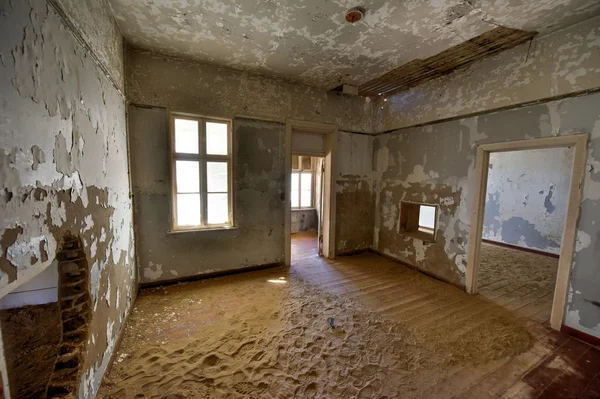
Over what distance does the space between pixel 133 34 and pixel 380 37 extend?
2.83m

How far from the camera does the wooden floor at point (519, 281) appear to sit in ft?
9.39

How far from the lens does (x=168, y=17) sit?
2.29 metres

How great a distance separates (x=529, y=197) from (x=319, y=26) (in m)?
5.96

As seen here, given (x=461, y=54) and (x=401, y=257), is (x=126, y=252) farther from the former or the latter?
(x=461, y=54)

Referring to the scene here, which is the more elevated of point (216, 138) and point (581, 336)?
point (216, 138)

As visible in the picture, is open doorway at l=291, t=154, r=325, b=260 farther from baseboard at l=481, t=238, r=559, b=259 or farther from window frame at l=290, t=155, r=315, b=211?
baseboard at l=481, t=238, r=559, b=259

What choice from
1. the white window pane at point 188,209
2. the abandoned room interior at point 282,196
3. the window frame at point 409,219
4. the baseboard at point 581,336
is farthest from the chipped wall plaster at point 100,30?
the baseboard at point 581,336

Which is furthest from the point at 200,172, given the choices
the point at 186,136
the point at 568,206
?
the point at 568,206

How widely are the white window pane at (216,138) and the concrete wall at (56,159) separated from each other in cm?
129

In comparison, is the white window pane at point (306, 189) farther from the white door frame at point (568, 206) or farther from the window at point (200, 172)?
the white door frame at point (568, 206)

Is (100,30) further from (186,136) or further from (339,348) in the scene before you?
(339,348)

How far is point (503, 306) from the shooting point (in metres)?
2.88

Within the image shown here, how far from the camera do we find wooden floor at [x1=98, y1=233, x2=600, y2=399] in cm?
175

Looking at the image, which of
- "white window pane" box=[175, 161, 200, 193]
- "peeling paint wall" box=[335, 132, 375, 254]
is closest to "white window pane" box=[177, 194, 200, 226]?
"white window pane" box=[175, 161, 200, 193]
